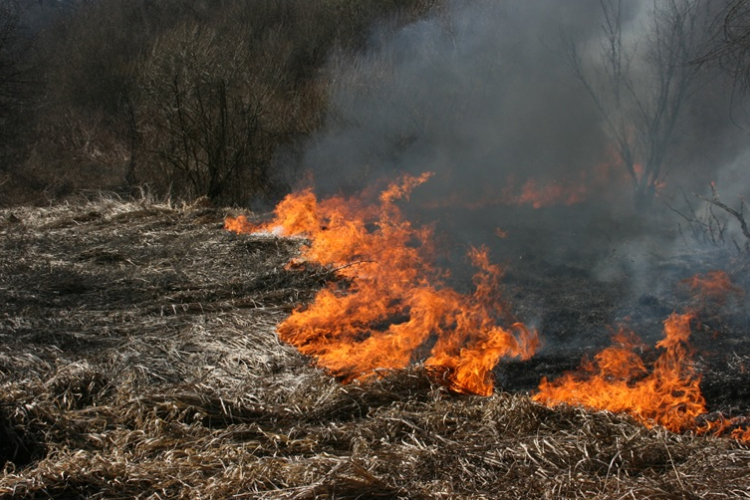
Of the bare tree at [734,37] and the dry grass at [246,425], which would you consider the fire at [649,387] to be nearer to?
the dry grass at [246,425]

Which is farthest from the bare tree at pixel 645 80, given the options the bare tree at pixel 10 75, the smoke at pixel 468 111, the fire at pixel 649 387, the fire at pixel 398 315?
the bare tree at pixel 10 75

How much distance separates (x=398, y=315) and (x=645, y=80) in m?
5.48

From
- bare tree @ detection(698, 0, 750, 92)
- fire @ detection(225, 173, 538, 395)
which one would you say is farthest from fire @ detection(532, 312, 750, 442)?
bare tree @ detection(698, 0, 750, 92)

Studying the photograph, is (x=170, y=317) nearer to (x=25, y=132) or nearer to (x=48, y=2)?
(x=25, y=132)

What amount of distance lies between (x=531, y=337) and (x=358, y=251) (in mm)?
2586

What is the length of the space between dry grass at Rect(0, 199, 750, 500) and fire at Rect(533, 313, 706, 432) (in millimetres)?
249

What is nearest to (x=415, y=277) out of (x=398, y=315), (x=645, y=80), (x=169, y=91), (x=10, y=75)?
(x=398, y=315)

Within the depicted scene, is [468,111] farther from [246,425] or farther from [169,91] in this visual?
[246,425]

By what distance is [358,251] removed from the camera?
7.21 metres

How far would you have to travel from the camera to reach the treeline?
476 inches

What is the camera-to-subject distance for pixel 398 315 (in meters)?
5.72

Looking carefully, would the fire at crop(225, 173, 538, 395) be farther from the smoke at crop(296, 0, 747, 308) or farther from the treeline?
the treeline

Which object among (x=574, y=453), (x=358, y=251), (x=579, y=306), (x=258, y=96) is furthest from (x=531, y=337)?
(x=258, y=96)

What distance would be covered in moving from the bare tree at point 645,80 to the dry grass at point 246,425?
5249 millimetres
